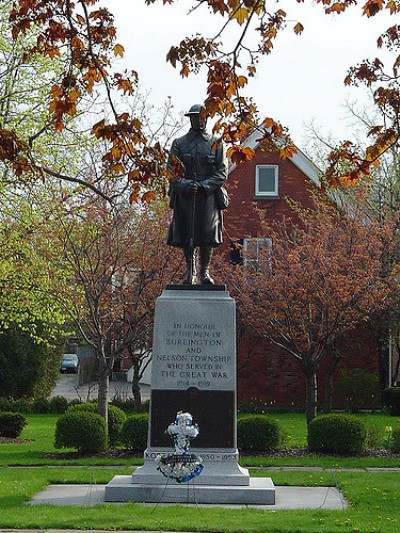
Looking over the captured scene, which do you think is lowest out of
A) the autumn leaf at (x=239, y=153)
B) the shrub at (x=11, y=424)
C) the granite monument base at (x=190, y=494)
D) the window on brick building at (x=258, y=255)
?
the granite monument base at (x=190, y=494)

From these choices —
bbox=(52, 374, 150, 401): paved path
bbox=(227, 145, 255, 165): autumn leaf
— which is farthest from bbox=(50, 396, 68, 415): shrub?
bbox=(227, 145, 255, 165): autumn leaf

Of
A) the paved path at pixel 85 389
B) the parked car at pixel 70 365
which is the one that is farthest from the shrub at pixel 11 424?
the parked car at pixel 70 365

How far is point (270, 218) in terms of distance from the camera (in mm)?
33312

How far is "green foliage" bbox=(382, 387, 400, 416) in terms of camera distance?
29.1 meters

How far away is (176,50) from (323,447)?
39.3 feet

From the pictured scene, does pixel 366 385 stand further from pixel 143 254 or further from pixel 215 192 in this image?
pixel 215 192

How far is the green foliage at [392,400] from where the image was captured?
2908 centimetres

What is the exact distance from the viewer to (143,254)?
21.5m

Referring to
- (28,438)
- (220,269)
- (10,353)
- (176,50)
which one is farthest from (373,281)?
(176,50)

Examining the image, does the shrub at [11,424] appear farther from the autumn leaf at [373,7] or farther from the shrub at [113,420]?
the autumn leaf at [373,7]

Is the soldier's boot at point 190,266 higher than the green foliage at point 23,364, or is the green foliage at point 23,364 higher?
the soldier's boot at point 190,266

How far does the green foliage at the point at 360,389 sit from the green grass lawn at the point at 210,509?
1345cm

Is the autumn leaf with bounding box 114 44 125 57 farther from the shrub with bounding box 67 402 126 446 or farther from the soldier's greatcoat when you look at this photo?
the shrub with bounding box 67 402 126 446

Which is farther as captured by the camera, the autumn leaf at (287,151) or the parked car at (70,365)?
the parked car at (70,365)
